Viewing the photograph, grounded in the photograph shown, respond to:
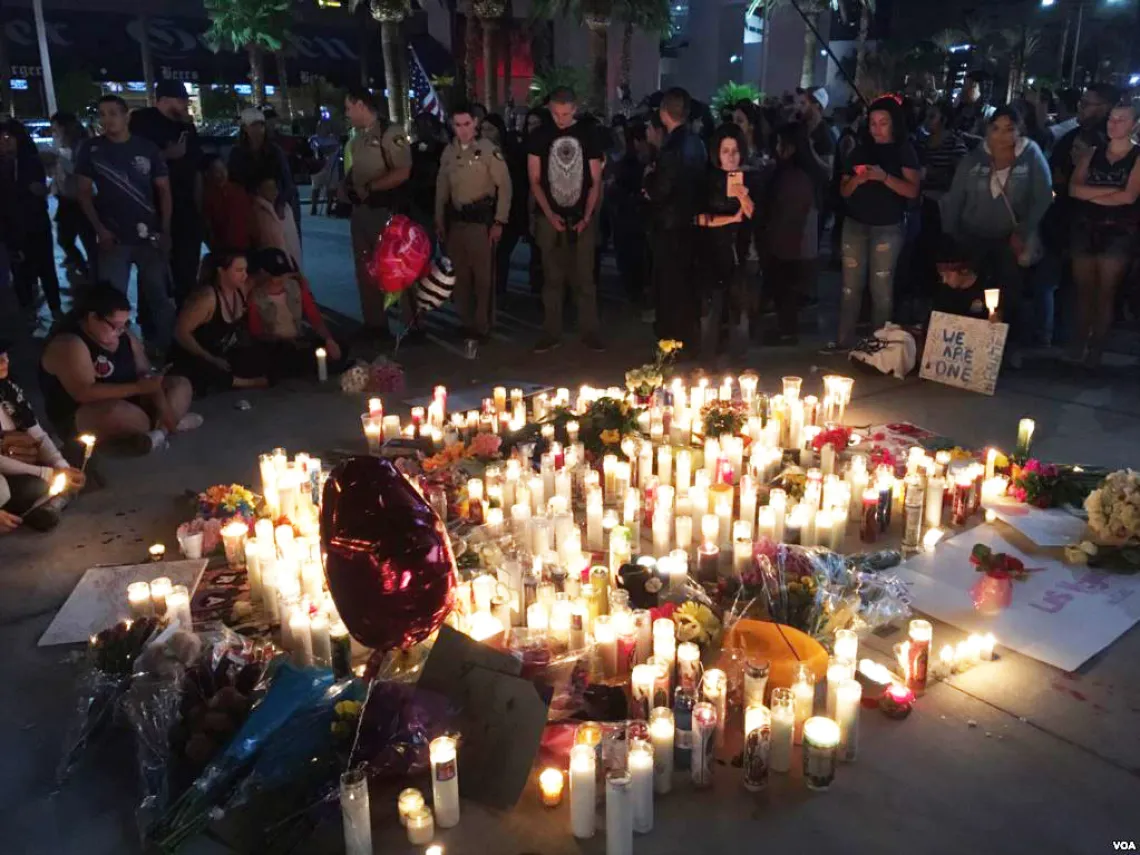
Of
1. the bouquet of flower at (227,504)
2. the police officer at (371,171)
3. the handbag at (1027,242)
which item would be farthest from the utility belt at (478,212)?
the handbag at (1027,242)

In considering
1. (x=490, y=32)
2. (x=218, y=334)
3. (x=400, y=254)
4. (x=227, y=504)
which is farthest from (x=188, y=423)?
(x=490, y=32)

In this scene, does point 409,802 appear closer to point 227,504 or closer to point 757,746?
point 757,746

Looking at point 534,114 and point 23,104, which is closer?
point 534,114

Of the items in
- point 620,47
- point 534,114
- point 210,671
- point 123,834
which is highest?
point 620,47

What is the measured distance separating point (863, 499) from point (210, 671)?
259 centimetres

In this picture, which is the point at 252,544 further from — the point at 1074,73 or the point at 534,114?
the point at 1074,73

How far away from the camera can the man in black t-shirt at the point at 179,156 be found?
23.5 feet

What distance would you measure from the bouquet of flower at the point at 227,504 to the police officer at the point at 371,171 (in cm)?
310

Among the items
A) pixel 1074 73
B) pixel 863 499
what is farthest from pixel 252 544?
pixel 1074 73

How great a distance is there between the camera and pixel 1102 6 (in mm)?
35625

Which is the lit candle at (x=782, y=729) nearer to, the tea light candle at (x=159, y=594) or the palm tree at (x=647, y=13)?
the tea light candle at (x=159, y=594)

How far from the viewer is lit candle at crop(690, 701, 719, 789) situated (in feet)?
8.69

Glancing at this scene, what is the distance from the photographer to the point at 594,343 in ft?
23.4

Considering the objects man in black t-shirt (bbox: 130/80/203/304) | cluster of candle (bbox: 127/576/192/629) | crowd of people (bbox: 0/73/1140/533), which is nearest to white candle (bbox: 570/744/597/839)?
cluster of candle (bbox: 127/576/192/629)
